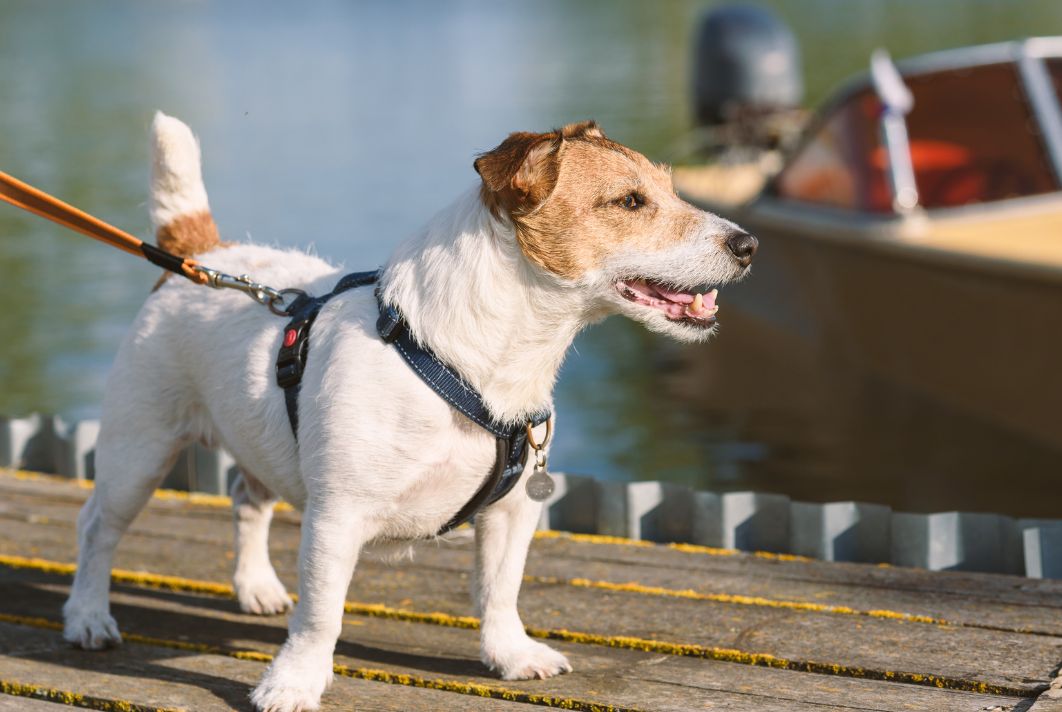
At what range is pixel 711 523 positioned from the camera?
4.93 m

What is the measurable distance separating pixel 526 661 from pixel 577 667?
0.55 ft

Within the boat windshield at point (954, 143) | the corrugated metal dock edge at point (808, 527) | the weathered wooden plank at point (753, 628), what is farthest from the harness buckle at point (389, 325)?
the boat windshield at point (954, 143)

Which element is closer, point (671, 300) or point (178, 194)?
point (671, 300)

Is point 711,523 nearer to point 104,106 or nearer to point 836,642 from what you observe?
point 836,642

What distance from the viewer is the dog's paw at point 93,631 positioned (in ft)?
13.3

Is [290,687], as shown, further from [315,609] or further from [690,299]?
[690,299]

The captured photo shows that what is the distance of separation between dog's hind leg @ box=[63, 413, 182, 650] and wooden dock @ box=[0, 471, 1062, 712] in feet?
0.26

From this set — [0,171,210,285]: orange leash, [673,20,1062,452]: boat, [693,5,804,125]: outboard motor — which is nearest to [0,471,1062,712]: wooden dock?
[0,171,210,285]: orange leash

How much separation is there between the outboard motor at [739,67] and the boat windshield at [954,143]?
429cm

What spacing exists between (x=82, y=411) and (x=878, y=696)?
932 centimetres

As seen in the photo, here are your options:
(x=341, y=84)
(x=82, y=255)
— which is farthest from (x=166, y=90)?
(x=82, y=255)

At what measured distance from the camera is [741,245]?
3459mm

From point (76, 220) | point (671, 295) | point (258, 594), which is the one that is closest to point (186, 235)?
point (76, 220)

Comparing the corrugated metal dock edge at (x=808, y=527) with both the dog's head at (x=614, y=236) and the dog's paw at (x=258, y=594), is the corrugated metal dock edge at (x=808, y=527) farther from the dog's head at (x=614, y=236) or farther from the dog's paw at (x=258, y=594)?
the dog's head at (x=614, y=236)
